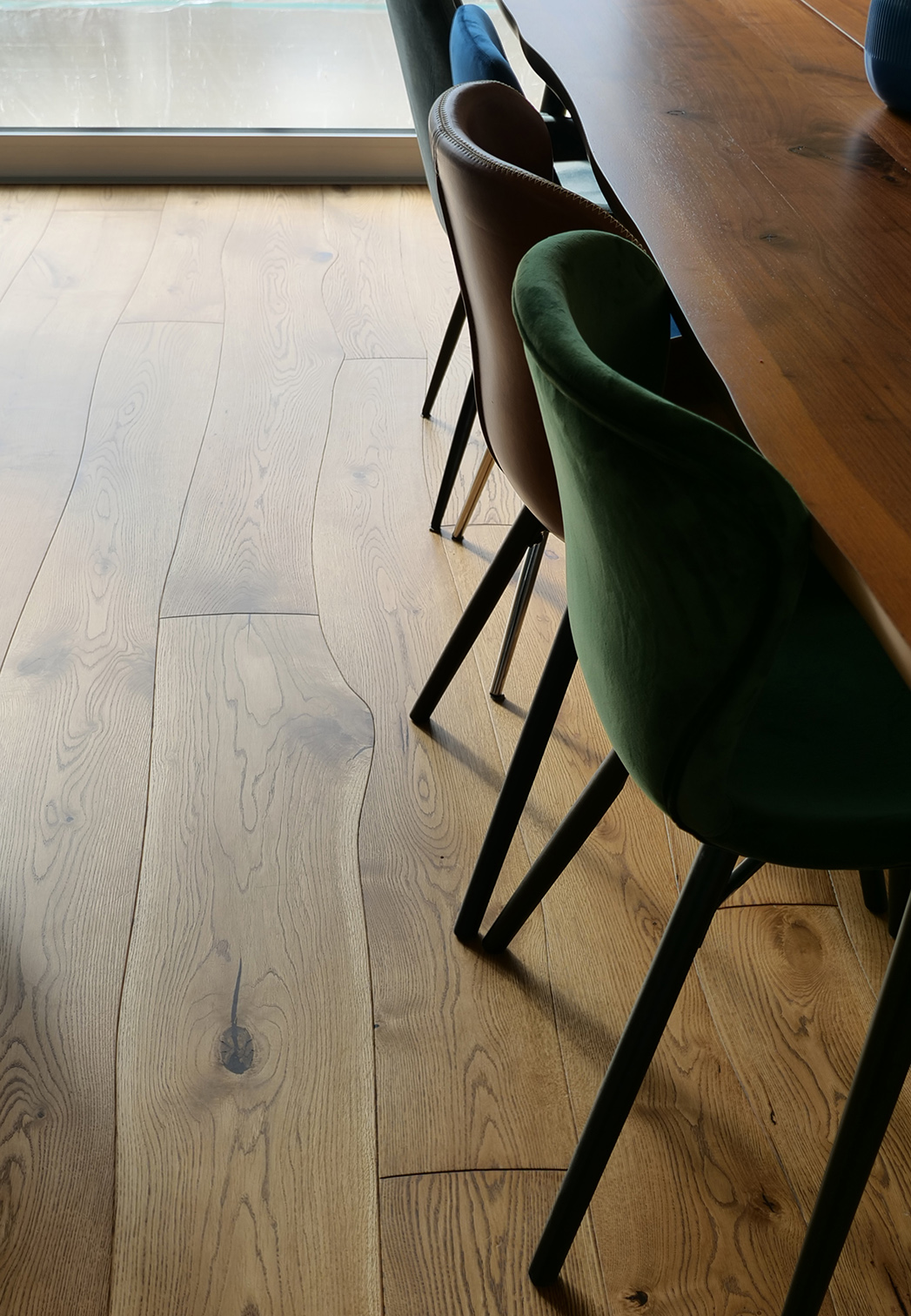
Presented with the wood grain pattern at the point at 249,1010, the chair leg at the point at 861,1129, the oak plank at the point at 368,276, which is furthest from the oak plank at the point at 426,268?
the chair leg at the point at 861,1129

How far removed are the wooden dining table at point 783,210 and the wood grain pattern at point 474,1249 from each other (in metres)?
0.70

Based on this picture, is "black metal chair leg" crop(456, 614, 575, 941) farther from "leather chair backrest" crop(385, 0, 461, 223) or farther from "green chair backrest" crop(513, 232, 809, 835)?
"leather chair backrest" crop(385, 0, 461, 223)

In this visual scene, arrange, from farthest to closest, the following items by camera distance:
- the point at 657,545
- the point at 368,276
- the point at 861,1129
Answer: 1. the point at 368,276
2. the point at 861,1129
3. the point at 657,545

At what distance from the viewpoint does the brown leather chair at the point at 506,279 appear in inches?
36.7

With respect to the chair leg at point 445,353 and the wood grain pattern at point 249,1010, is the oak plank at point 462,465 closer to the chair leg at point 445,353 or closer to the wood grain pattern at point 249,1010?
the chair leg at point 445,353

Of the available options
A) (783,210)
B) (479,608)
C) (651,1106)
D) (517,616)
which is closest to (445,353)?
(517,616)

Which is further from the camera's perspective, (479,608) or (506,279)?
(479,608)

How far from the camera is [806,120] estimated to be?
131 cm

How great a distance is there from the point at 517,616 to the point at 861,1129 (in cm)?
84

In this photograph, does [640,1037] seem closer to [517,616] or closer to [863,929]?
[863,929]

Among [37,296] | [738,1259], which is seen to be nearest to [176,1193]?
[738,1259]

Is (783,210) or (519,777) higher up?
(783,210)

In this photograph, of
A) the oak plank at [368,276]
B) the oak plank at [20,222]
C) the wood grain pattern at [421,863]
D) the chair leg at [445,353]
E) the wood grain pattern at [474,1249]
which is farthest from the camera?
the oak plank at [20,222]

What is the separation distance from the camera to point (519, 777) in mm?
1193
